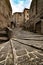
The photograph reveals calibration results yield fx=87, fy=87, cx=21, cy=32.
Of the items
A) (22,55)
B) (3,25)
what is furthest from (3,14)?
(22,55)

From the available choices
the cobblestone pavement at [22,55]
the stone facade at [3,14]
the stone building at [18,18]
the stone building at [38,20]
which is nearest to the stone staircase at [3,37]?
the stone facade at [3,14]

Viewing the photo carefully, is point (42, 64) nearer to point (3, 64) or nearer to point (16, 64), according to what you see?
point (16, 64)

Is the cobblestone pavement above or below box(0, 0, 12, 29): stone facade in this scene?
below

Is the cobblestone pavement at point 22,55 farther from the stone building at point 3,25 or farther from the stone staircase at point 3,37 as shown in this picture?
the stone building at point 3,25

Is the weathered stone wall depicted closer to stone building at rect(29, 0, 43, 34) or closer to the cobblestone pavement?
stone building at rect(29, 0, 43, 34)

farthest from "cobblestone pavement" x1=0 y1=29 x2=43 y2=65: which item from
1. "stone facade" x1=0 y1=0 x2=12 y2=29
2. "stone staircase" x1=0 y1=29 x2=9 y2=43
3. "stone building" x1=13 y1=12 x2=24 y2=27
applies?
"stone building" x1=13 y1=12 x2=24 y2=27

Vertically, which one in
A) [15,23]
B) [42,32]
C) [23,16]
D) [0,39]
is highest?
[23,16]

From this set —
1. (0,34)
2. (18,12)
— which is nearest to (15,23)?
(18,12)

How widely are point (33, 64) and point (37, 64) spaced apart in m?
0.07

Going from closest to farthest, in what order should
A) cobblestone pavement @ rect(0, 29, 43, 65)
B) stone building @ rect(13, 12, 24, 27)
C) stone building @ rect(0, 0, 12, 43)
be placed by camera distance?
cobblestone pavement @ rect(0, 29, 43, 65) < stone building @ rect(0, 0, 12, 43) < stone building @ rect(13, 12, 24, 27)

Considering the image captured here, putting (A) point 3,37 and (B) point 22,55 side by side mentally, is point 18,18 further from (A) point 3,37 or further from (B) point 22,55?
(B) point 22,55

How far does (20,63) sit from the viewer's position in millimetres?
1546

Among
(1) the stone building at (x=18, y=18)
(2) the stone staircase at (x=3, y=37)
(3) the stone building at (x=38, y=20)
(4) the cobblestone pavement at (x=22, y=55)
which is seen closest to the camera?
(4) the cobblestone pavement at (x=22, y=55)

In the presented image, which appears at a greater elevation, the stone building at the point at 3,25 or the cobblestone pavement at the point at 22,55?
the stone building at the point at 3,25
